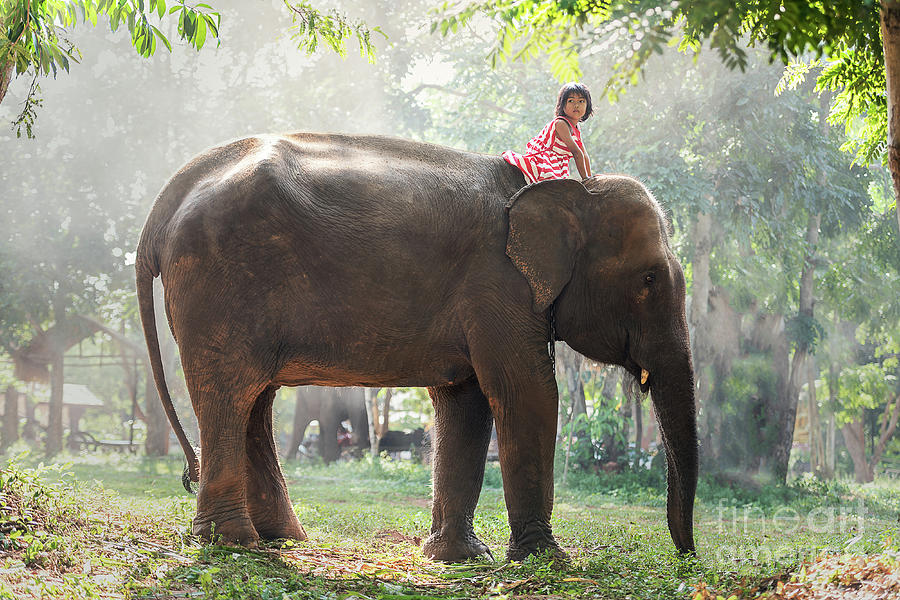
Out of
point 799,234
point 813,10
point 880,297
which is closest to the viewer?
point 813,10

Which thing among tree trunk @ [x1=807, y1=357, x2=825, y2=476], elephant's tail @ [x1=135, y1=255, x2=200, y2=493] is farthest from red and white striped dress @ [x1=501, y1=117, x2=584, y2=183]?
tree trunk @ [x1=807, y1=357, x2=825, y2=476]

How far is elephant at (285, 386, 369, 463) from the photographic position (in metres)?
17.7

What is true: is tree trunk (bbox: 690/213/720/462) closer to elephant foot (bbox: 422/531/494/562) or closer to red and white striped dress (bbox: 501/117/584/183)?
red and white striped dress (bbox: 501/117/584/183)

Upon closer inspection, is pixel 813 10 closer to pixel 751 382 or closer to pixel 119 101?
pixel 751 382

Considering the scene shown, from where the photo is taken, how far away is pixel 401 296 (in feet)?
16.5

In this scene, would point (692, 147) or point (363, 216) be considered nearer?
point (363, 216)

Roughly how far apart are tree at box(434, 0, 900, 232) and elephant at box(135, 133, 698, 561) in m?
1.12

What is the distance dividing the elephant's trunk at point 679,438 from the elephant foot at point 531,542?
0.69 metres

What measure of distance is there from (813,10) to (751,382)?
12.8 metres

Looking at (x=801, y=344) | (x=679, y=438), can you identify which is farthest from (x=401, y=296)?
(x=801, y=344)

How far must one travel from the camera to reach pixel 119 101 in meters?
18.8

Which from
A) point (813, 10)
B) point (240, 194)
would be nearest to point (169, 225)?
point (240, 194)

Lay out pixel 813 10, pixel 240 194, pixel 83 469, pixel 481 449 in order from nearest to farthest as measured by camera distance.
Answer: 1. pixel 813 10
2. pixel 240 194
3. pixel 481 449
4. pixel 83 469

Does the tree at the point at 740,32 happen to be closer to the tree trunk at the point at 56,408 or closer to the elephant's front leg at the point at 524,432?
the elephant's front leg at the point at 524,432
